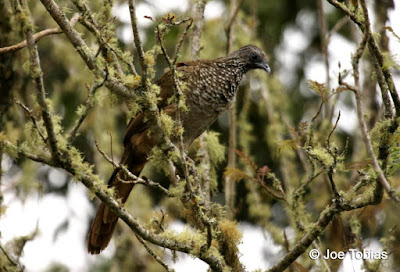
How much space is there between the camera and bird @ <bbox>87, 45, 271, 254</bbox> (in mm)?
3748

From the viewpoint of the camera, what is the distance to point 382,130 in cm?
275

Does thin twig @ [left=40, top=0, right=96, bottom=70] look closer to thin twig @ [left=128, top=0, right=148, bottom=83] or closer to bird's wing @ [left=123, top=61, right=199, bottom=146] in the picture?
thin twig @ [left=128, top=0, right=148, bottom=83]

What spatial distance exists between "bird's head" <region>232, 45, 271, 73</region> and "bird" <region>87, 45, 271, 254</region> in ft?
0.61

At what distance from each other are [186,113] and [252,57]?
0.97m

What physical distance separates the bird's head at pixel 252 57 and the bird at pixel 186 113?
0.19 metres

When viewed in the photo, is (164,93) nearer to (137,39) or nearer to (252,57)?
(252,57)

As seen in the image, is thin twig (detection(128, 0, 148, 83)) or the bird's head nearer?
thin twig (detection(128, 0, 148, 83))

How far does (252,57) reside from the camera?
4500 mm

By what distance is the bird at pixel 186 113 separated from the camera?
375cm

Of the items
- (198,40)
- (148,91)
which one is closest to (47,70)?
(198,40)

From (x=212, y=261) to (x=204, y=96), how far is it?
1355 millimetres

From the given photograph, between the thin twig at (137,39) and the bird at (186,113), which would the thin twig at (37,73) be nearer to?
the thin twig at (137,39)

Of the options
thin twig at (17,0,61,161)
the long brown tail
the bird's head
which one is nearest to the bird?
the long brown tail

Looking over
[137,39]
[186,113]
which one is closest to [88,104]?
[137,39]
